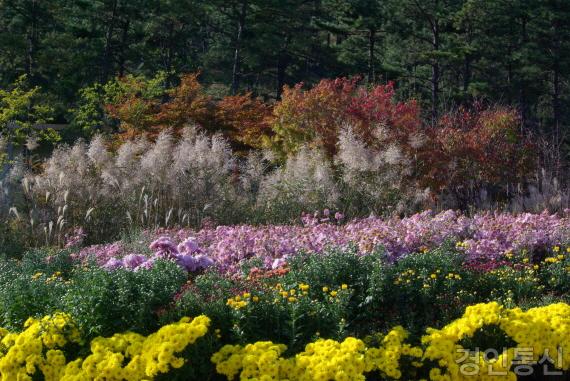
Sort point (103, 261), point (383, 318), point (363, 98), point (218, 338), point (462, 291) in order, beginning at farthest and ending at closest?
1. point (363, 98)
2. point (103, 261)
3. point (462, 291)
4. point (383, 318)
5. point (218, 338)

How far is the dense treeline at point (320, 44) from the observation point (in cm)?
2694

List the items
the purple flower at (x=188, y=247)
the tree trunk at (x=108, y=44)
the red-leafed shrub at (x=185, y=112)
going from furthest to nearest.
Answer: the tree trunk at (x=108, y=44) < the red-leafed shrub at (x=185, y=112) < the purple flower at (x=188, y=247)

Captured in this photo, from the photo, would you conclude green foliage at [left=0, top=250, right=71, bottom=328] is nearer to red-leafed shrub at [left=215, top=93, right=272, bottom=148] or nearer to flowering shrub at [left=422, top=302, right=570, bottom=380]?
flowering shrub at [left=422, top=302, right=570, bottom=380]

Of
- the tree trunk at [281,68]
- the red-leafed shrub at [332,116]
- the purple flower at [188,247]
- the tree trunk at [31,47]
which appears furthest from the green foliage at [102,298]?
the tree trunk at [281,68]

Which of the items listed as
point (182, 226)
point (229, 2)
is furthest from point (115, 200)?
point (229, 2)

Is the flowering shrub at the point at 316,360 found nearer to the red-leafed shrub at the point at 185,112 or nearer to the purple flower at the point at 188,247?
the purple flower at the point at 188,247

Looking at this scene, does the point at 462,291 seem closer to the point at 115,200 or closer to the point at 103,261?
the point at 103,261

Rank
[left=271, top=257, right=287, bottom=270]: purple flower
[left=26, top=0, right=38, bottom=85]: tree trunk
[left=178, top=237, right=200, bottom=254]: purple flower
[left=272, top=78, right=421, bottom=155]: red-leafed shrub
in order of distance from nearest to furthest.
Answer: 1. [left=271, top=257, right=287, bottom=270]: purple flower
2. [left=178, top=237, right=200, bottom=254]: purple flower
3. [left=272, top=78, right=421, bottom=155]: red-leafed shrub
4. [left=26, top=0, right=38, bottom=85]: tree trunk

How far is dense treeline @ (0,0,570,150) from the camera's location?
88.4ft

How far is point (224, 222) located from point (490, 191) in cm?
521

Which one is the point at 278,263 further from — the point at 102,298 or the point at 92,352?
the point at 92,352

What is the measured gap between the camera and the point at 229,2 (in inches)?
1160

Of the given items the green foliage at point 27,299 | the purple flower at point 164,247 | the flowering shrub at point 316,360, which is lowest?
the purple flower at point 164,247

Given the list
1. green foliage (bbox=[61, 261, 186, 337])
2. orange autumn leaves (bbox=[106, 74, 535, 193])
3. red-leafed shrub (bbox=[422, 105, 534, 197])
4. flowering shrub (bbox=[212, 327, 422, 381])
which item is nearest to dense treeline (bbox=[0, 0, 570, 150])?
orange autumn leaves (bbox=[106, 74, 535, 193])
